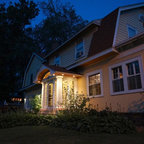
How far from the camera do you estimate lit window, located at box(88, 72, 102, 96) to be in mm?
8227

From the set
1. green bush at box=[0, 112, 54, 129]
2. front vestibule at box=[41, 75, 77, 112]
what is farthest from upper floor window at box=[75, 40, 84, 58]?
green bush at box=[0, 112, 54, 129]

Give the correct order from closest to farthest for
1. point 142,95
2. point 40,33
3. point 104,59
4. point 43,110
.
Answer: point 142,95
point 104,59
point 43,110
point 40,33

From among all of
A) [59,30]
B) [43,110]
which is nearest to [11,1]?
[59,30]

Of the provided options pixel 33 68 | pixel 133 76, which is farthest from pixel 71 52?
pixel 33 68

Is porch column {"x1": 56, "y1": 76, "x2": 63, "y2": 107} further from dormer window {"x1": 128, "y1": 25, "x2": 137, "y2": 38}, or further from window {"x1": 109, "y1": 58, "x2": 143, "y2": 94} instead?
dormer window {"x1": 128, "y1": 25, "x2": 137, "y2": 38}

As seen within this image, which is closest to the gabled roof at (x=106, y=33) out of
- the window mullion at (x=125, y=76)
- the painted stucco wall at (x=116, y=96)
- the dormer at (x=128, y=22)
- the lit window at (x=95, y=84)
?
the dormer at (x=128, y=22)

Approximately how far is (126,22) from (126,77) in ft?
13.0

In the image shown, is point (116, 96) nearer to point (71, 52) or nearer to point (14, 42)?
point (71, 52)

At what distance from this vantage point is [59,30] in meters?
26.7

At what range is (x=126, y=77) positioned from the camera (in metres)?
6.78

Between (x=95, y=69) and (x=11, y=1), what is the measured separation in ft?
81.1

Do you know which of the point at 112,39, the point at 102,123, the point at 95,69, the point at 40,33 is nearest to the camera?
the point at 102,123

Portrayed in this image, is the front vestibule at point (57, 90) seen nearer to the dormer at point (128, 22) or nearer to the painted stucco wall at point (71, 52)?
the painted stucco wall at point (71, 52)

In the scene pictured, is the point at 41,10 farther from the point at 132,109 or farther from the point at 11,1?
the point at 132,109
